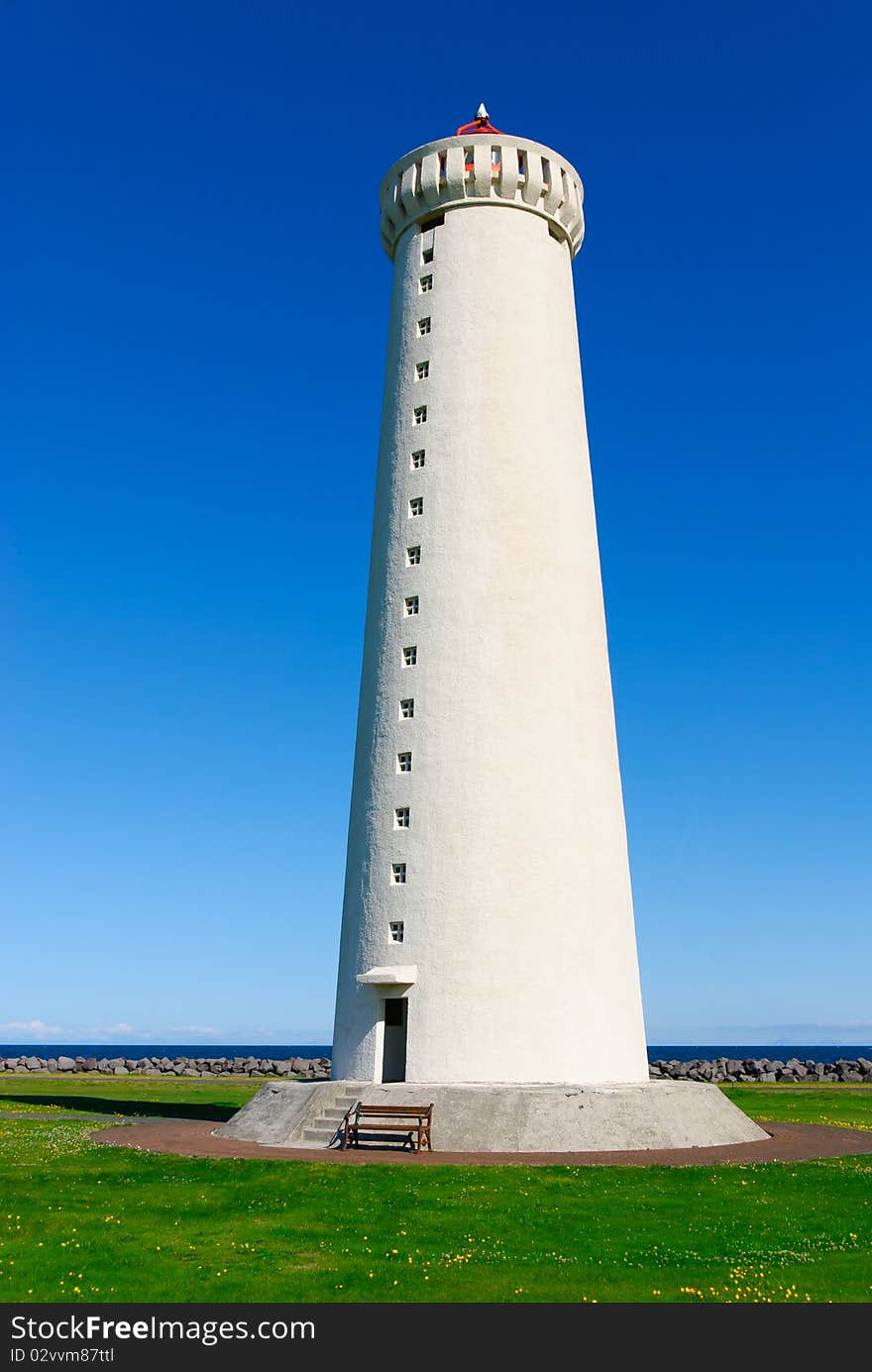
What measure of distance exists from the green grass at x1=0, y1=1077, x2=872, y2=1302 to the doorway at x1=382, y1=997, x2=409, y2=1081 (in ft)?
22.5

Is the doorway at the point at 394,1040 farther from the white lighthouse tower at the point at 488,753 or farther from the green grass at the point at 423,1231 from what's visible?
the green grass at the point at 423,1231

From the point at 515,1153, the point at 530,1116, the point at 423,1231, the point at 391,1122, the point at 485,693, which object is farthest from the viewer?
the point at 485,693

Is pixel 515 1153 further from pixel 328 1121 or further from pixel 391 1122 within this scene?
pixel 328 1121

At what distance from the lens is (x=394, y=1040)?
2766cm

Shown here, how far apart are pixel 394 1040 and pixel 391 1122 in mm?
4045

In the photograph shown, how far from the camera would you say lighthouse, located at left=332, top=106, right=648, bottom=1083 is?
26000 mm

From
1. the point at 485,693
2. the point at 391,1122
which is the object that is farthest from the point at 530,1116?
the point at 485,693

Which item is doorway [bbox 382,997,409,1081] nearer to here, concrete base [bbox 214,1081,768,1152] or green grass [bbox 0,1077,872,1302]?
concrete base [bbox 214,1081,768,1152]

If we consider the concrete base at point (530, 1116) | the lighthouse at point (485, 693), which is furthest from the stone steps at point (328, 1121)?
the lighthouse at point (485, 693)

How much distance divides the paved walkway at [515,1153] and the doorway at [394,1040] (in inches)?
163

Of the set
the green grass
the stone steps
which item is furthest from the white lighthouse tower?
the green grass
